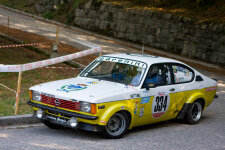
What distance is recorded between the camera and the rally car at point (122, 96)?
7102 millimetres

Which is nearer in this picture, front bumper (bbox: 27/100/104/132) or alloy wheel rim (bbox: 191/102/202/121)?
front bumper (bbox: 27/100/104/132)

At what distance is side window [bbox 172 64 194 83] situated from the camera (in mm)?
8766

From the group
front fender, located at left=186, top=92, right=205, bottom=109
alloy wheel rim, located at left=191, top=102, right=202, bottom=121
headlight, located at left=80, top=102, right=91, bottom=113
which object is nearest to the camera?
headlight, located at left=80, top=102, right=91, bottom=113

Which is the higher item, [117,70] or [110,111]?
[117,70]

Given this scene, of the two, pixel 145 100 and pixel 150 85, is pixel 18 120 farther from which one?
pixel 150 85

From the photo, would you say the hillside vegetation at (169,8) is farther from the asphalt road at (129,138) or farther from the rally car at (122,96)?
the asphalt road at (129,138)

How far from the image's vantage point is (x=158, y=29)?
27375 mm

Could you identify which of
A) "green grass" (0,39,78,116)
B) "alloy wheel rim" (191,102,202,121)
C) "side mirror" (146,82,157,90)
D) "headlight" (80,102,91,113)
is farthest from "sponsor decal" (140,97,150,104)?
"green grass" (0,39,78,116)

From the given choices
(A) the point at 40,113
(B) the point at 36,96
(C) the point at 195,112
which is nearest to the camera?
(A) the point at 40,113

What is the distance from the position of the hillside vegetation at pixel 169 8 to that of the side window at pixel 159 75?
54.6 ft

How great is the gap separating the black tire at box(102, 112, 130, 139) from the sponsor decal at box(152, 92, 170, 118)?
0.86 m

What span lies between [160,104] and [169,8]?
21199 millimetres

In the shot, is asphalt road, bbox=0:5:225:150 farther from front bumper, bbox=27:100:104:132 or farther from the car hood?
the car hood

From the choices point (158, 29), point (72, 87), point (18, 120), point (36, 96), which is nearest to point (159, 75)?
point (72, 87)
